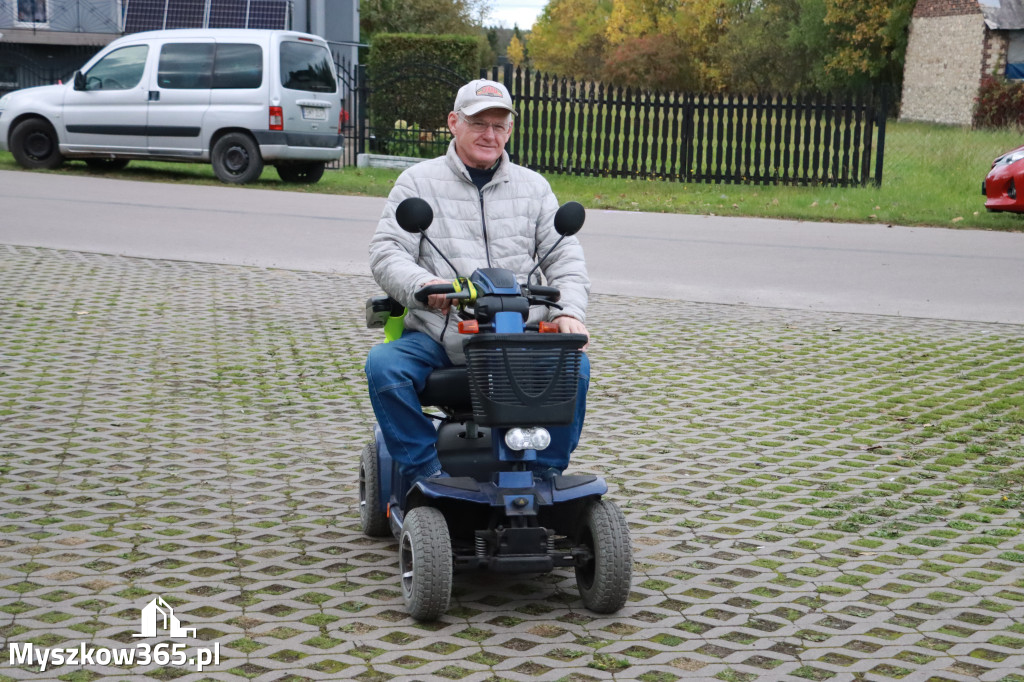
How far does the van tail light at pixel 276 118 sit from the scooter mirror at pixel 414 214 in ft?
45.5

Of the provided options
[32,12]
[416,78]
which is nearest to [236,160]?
[416,78]

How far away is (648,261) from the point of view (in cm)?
1222

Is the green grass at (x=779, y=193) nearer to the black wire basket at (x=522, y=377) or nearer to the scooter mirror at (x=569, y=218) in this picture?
the scooter mirror at (x=569, y=218)

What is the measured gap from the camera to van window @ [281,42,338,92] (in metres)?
17.8

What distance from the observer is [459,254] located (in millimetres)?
4465

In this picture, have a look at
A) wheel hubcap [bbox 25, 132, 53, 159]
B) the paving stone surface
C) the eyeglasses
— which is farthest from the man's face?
wheel hubcap [bbox 25, 132, 53, 159]

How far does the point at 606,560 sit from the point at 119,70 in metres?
16.2

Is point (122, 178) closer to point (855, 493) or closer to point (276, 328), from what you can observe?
point (276, 328)

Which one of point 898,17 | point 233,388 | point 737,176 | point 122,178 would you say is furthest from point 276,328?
point 898,17

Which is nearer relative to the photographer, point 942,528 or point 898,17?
point 942,528

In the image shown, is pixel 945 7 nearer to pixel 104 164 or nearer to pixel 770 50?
pixel 770 50

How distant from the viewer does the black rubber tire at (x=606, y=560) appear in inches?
156

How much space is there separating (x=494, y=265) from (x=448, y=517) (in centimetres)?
90

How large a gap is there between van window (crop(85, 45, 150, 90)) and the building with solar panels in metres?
16.1
